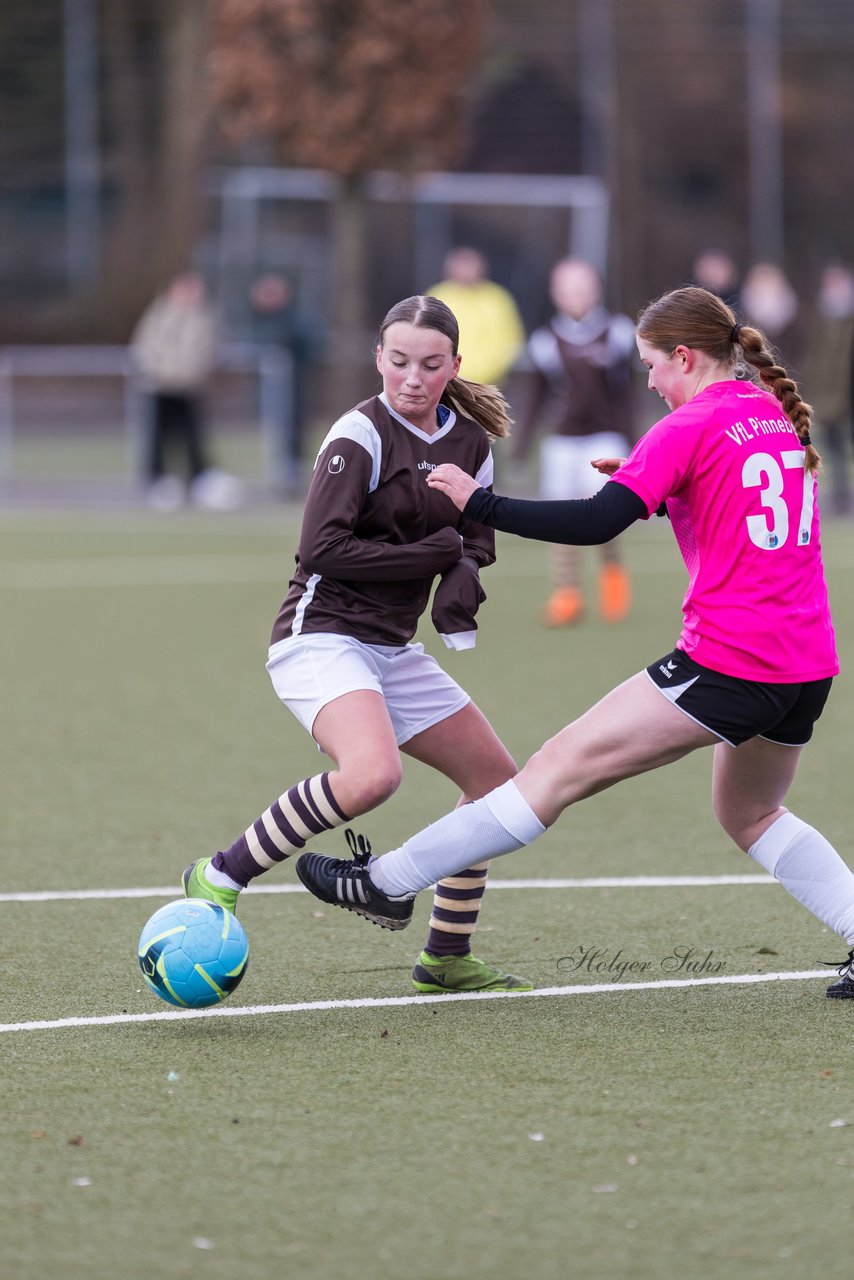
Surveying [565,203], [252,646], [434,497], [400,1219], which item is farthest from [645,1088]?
[565,203]

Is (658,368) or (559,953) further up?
(658,368)

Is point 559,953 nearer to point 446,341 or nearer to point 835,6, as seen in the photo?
point 446,341

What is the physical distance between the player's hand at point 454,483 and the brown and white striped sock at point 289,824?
801 millimetres

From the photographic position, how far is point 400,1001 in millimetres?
5266

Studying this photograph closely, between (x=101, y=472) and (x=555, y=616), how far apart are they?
12060mm

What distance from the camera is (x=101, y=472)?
78.2ft

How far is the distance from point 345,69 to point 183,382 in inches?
163

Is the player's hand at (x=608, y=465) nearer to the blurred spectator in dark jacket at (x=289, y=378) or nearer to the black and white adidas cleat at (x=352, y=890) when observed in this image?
the black and white adidas cleat at (x=352, y=890)

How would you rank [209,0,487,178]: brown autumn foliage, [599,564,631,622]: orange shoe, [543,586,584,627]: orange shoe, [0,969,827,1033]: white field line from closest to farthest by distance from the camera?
[0,969,827,1033]: white field line
[543,586,584,627]: orange shoe
[599,564,631,622]: orange shoe
[209,0,487,178]: brown autumn foliage

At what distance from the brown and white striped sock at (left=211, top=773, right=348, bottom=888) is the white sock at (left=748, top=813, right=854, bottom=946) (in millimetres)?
1096

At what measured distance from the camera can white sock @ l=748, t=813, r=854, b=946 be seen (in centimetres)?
514

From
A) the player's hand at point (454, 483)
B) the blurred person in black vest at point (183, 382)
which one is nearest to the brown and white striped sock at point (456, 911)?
the player's hand at point (454, 483)

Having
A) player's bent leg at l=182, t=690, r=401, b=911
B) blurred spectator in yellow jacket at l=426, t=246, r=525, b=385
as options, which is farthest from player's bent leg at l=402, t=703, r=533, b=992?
blurred spectator in yellow jacket at l=426, t=246, r=525, b=385

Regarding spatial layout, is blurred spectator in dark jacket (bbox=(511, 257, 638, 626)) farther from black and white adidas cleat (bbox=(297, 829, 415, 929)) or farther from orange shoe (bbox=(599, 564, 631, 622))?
black and white adidas cleat (bbox=(297, 829, 415, 929))
